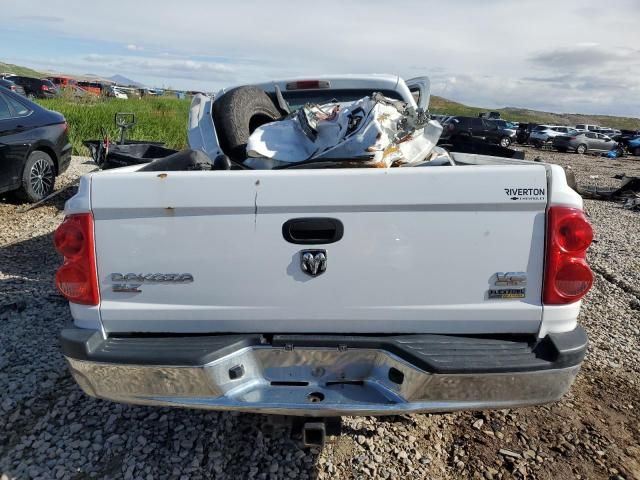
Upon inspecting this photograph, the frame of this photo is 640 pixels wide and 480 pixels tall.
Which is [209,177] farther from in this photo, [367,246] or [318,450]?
[318,450]

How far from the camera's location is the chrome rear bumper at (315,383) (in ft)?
7.24

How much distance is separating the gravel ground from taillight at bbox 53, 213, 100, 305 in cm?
105

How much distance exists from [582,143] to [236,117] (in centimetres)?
3352

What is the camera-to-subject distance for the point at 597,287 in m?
6.07

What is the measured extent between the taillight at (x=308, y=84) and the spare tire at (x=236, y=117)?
0.62 m

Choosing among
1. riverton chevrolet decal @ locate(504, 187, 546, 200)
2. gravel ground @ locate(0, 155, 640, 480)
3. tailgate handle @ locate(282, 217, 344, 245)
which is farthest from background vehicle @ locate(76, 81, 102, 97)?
riverton chevrolet decal @ locate(504, 187, 546, 200)

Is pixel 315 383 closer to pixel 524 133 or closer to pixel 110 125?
pixel 110 125

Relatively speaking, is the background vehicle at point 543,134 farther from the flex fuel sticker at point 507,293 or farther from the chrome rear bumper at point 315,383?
the chrome rear bumper at point 315,383

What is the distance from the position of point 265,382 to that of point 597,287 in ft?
16.4

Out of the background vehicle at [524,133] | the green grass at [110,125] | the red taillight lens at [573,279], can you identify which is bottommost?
the background vehicle at [524,133]

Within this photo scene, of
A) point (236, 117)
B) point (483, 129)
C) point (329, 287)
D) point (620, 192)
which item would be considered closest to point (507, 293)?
point (329, 287)

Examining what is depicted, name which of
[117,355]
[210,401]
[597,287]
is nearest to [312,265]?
[210,401]

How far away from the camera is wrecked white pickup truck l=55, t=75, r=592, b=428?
223cm

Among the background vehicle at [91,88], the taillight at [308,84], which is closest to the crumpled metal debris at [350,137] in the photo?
the taillight at [308,84]
